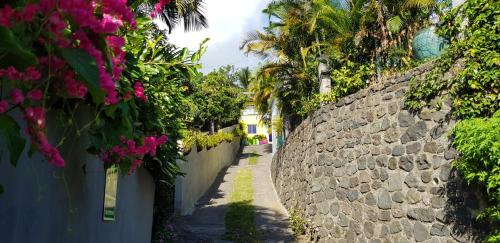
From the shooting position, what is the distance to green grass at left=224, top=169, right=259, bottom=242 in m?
9.68

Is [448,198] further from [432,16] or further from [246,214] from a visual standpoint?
[246,214]

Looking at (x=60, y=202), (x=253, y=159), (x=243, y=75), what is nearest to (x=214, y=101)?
(x=253, y=159)

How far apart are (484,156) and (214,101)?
899 inches

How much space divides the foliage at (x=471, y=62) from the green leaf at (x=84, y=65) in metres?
4.84

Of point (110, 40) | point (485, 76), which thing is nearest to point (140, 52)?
point (110, 40)

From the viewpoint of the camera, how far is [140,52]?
169 inches

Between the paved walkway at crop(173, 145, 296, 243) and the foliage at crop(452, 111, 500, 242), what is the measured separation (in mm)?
5358

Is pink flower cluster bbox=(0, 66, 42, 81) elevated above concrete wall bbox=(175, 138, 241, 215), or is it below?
above

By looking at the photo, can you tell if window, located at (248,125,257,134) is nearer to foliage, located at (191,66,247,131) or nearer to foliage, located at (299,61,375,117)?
foliage, located at (191,66,247,131)

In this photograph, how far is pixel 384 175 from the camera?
23.4 ft

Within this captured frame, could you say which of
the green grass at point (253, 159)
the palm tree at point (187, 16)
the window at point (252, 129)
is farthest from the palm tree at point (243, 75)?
the palm tree at point (187, 16)

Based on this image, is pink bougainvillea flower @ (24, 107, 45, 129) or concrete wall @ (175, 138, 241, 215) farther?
concrete wall @ (175, 138, 241, 215)

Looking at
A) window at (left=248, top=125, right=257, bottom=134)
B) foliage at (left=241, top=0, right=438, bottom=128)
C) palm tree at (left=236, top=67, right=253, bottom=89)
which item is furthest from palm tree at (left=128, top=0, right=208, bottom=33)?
window at (left=248, top=125, right=257, bottom=134)

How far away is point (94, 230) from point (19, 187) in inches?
61.5
